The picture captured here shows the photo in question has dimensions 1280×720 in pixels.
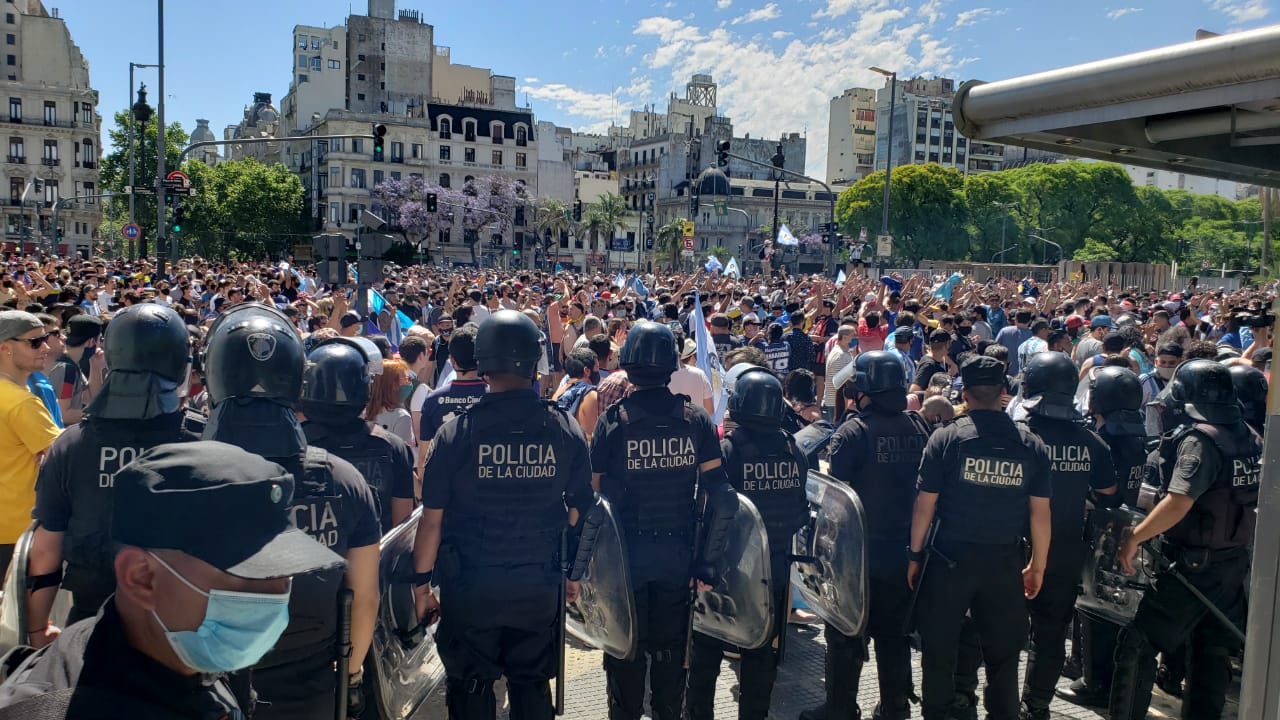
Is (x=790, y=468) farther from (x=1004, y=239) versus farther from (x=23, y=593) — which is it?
(x=1004, y=239)

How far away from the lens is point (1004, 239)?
67500mm

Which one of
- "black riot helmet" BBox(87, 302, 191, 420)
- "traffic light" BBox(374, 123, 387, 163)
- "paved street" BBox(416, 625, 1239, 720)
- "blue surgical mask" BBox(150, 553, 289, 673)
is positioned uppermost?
"traffic light" BBox(374, 123, 387, 163)

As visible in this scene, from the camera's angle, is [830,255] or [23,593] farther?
[830,255]

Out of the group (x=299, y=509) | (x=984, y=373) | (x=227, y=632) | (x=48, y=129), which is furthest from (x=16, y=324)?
(x=48, y=129)

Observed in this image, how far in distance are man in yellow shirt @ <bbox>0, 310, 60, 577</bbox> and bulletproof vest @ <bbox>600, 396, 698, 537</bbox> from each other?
251 centimetres

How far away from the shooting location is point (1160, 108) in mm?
2367

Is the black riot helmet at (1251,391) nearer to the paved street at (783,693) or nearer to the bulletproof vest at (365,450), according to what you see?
the paved street at (783,693)

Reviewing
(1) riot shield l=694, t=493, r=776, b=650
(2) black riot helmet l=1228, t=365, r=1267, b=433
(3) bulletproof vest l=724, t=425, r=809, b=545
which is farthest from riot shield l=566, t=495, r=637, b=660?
(2) black riot helmet l=1228, t=365, r=1267, b=433

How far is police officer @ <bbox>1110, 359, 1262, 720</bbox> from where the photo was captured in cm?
437

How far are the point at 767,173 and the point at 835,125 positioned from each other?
15706 mm

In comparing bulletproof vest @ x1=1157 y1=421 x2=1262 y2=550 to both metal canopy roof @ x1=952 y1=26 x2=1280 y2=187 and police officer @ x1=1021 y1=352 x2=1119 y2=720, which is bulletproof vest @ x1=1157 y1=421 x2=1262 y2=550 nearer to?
police officer @ x1=1021 y1=352 x2=1119 y2=720

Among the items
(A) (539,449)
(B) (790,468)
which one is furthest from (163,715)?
(B) (790,468)

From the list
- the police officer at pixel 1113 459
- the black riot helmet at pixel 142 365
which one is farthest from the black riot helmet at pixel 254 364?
the police officer at pixel 1113 459

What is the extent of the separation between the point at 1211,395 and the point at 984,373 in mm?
1069
